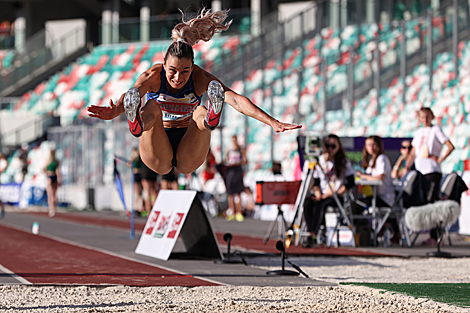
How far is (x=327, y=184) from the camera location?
9547mm

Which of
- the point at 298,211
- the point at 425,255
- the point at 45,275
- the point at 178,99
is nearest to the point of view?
the point at 178,99

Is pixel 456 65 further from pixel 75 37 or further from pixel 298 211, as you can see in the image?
pixel 75 37

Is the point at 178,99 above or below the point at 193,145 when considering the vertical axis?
above

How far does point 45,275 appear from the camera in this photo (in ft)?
21.7

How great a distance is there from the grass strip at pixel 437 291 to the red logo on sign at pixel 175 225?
7.93 ft

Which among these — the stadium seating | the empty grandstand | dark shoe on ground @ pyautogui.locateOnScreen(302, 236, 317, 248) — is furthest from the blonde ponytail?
the stadium seating

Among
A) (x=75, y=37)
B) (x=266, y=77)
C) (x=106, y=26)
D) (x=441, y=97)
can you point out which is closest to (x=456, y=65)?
(x=441, y=97)

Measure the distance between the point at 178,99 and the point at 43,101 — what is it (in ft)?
74.6

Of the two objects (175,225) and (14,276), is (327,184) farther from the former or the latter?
(14,276)

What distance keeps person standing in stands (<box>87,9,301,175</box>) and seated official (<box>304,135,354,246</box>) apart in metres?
3.60

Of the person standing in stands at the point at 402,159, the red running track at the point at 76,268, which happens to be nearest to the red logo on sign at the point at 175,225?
the red running track at the point at 76,268

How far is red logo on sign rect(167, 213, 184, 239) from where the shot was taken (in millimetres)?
7855

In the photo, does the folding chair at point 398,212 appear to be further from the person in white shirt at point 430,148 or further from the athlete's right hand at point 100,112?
the athlete's right hand at point 100,112

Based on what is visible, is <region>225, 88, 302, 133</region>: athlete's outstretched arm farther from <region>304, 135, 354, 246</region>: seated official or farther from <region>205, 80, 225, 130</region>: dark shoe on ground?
<region>304, 135, 354, 246</region>: seated official
